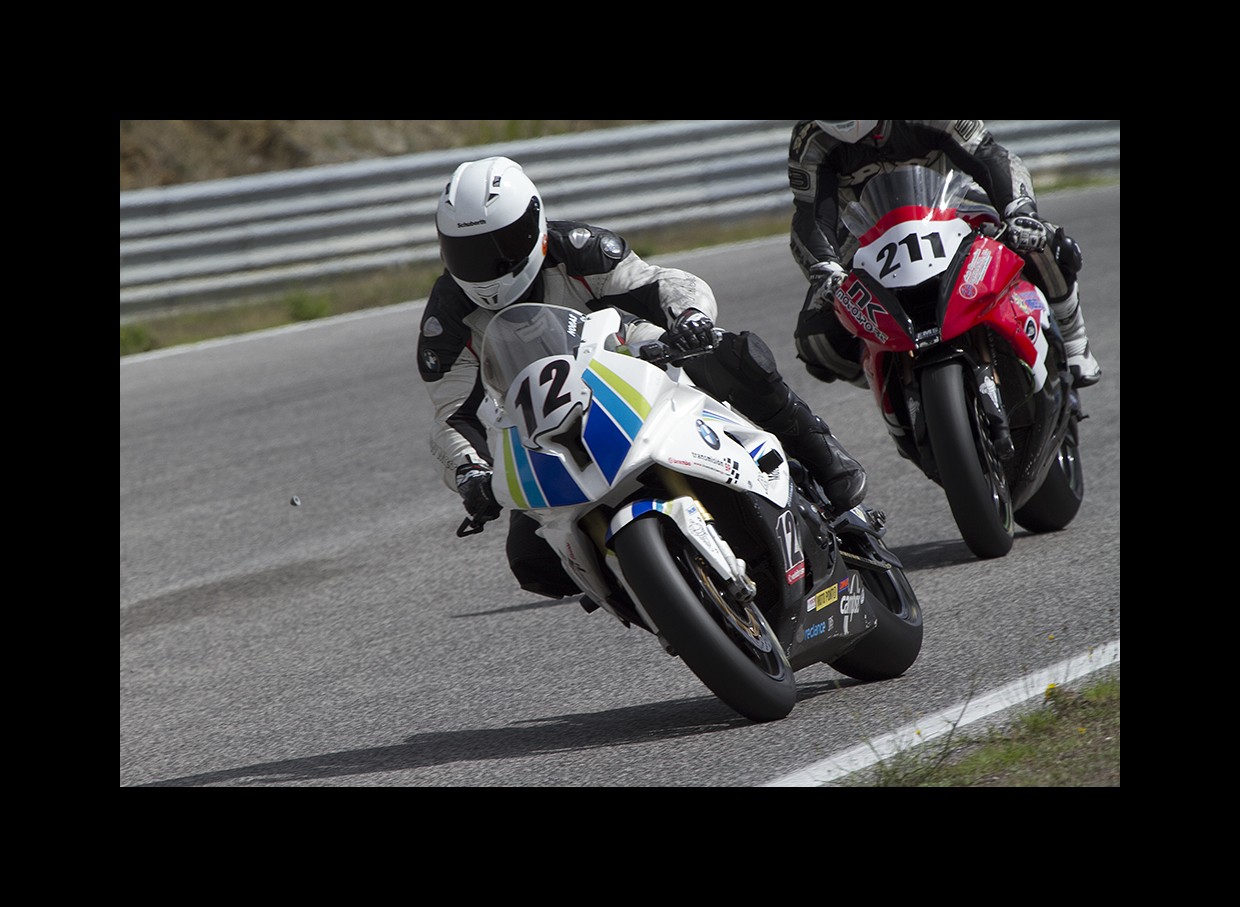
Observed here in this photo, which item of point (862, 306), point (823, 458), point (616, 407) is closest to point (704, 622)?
point (616, 407)

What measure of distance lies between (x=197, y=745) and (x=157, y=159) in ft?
46.7

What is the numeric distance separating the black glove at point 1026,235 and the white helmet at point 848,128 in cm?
83

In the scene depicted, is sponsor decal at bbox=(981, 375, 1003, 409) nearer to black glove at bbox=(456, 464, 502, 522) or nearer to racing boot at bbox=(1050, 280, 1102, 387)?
racing boot at bbox=(1050, 280, 1102, 387)

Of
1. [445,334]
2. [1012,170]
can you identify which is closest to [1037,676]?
[445,334]

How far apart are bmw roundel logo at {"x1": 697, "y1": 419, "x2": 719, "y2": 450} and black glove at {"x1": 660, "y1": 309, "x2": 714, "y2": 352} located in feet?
0.67

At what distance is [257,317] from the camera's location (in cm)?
1313

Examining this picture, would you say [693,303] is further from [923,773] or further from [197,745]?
[197,745]

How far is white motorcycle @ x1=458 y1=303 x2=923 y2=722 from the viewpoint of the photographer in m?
4.03

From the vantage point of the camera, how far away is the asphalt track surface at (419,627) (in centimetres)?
445

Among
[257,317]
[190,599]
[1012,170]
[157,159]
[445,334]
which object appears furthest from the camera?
[157,159]

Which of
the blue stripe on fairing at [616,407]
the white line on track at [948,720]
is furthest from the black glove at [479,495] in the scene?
the white line on track at [948,720]

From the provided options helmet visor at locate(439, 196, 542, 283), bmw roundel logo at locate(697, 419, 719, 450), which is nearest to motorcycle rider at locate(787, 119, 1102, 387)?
helmet visor at locate(439, 196, 542, 283)

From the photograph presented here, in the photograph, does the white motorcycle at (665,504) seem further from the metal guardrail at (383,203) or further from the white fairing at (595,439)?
the metal guardrail at (383,203)

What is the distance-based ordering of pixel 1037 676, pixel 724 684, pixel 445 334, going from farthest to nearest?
pixel 445 334
pixel 1037 676
pixel 724 684
